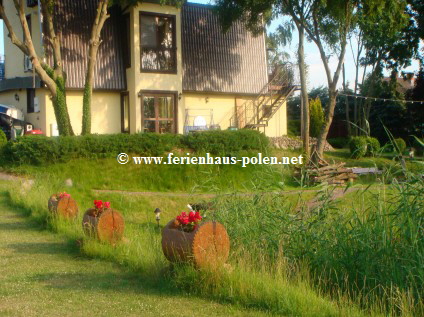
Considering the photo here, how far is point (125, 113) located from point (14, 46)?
20.4 feet

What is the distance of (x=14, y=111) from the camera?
84.7 ft

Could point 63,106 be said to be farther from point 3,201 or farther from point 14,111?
point 3,201

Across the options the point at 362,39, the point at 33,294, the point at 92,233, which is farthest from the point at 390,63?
the point at 33,294

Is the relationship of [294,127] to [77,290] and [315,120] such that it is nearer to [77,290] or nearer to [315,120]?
[315,120]

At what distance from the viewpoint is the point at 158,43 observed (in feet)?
89.0

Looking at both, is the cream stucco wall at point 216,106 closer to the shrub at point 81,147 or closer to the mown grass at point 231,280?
the shrub at point 81,147

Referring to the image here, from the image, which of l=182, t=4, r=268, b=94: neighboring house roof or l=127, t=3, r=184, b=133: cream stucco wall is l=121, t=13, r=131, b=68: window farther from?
l=182, t=4, r=268, b=94: neighboring house roof

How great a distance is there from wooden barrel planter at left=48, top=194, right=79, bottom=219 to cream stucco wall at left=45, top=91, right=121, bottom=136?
13.8 metres

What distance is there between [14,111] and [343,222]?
833 inches

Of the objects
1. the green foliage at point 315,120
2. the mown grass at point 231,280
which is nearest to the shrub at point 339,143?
the green foliage at point 315,120

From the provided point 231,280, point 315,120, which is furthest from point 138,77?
point 231,280

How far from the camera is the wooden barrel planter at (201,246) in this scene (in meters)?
6.85

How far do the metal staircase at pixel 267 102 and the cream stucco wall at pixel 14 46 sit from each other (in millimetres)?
10305

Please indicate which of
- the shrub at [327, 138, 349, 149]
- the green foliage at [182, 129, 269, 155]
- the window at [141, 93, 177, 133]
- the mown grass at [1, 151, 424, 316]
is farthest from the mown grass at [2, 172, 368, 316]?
the shrub at [327, 138, 349, 149]
